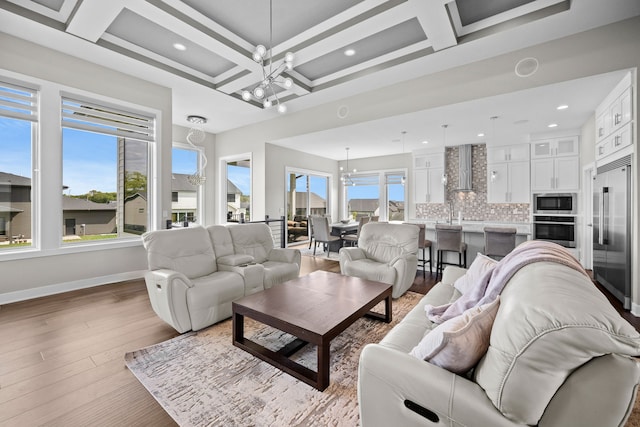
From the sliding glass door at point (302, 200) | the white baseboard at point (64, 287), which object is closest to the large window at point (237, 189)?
the sliding glass door at point (302, 200)

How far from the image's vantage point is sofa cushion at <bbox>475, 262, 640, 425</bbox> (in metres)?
0.82

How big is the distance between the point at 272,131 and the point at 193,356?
4949 mm

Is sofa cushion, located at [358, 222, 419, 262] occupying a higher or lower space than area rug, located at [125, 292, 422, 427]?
higher

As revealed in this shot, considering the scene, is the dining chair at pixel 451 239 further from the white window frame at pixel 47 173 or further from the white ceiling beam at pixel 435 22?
the white window frame at pixel 47 173

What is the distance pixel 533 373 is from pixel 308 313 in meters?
1.49

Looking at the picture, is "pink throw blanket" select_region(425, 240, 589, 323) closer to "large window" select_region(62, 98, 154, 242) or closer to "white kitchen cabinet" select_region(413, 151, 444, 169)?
"large window" select_region(62, 98, 154, 242)

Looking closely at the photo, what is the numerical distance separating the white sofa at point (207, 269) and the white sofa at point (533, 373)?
6.19 feet

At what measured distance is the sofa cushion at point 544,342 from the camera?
819 mm

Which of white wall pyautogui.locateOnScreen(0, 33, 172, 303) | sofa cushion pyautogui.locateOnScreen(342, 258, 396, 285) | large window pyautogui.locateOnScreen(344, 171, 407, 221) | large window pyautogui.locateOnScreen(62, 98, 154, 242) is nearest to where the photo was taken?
white wall pyautogui.locateOnScreen(0, 33, 172, 303)

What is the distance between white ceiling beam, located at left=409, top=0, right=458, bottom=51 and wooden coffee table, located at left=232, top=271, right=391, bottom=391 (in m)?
2.82

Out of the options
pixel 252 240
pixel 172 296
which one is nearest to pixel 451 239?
pixel 252 240

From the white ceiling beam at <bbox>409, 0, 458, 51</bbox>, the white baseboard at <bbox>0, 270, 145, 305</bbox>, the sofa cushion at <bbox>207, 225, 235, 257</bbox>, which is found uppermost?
the white ceiling beam at <bbox>409, 0, 458, 51</bbox>

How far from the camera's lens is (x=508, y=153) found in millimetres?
6355

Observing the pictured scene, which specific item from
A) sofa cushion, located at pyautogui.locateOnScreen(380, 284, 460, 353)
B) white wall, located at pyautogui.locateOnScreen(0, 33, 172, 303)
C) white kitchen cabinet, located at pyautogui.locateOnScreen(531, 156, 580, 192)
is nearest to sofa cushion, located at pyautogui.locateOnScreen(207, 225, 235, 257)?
white wall, located at pyautogui.locateOnScreen(0, 33, 172, 303)
